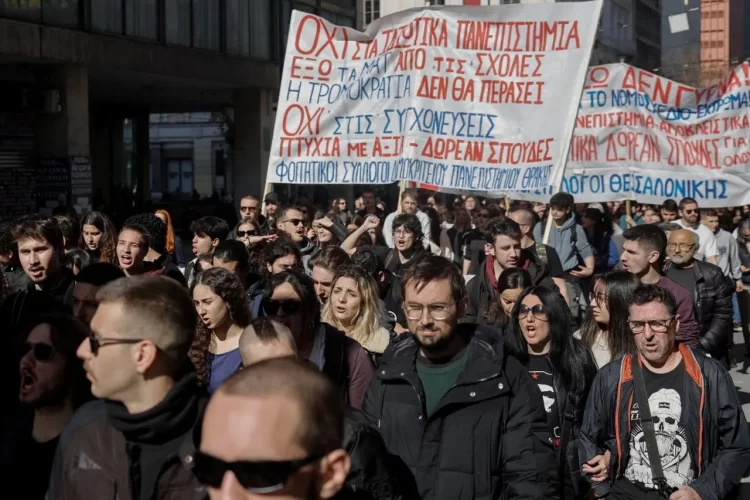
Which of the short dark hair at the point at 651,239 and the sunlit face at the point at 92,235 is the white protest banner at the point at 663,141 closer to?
the short dark hair at the point at 651,239

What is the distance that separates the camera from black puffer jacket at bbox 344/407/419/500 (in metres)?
2.97

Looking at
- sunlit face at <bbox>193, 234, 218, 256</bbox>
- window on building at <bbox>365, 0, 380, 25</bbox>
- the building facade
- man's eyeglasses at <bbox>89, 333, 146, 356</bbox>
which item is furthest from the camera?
window on building at <bbox>365, 0, 380, 25</bbox>

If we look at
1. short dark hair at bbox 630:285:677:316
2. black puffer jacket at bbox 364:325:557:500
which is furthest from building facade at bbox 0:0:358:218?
black puffer jacket at bbox 364:325:557:500

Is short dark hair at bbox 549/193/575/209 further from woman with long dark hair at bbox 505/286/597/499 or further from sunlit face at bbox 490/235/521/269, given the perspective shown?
woman with long dark hair at bbox 505/286/597/499

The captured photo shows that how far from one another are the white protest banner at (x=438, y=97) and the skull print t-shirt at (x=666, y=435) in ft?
18.7

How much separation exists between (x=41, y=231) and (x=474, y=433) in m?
3.26

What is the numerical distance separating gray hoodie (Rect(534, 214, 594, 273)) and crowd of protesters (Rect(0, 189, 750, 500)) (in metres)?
2.03

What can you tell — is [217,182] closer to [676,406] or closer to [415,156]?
[415,156]

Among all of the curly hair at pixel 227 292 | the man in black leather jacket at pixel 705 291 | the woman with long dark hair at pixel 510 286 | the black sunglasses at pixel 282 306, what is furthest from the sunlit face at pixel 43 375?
the man in black leather jacket at pixel 705 291

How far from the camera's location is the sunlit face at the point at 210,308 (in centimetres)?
545

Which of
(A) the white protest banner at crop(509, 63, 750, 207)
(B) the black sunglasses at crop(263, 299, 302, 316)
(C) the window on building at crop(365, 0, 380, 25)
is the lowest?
(B) the black sunglasses at crop(263, 299, 302, 316)

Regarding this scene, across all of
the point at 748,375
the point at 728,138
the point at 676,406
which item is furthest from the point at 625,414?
the point at 728,138

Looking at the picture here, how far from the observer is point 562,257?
10.9 m

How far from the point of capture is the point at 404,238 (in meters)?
9.34
